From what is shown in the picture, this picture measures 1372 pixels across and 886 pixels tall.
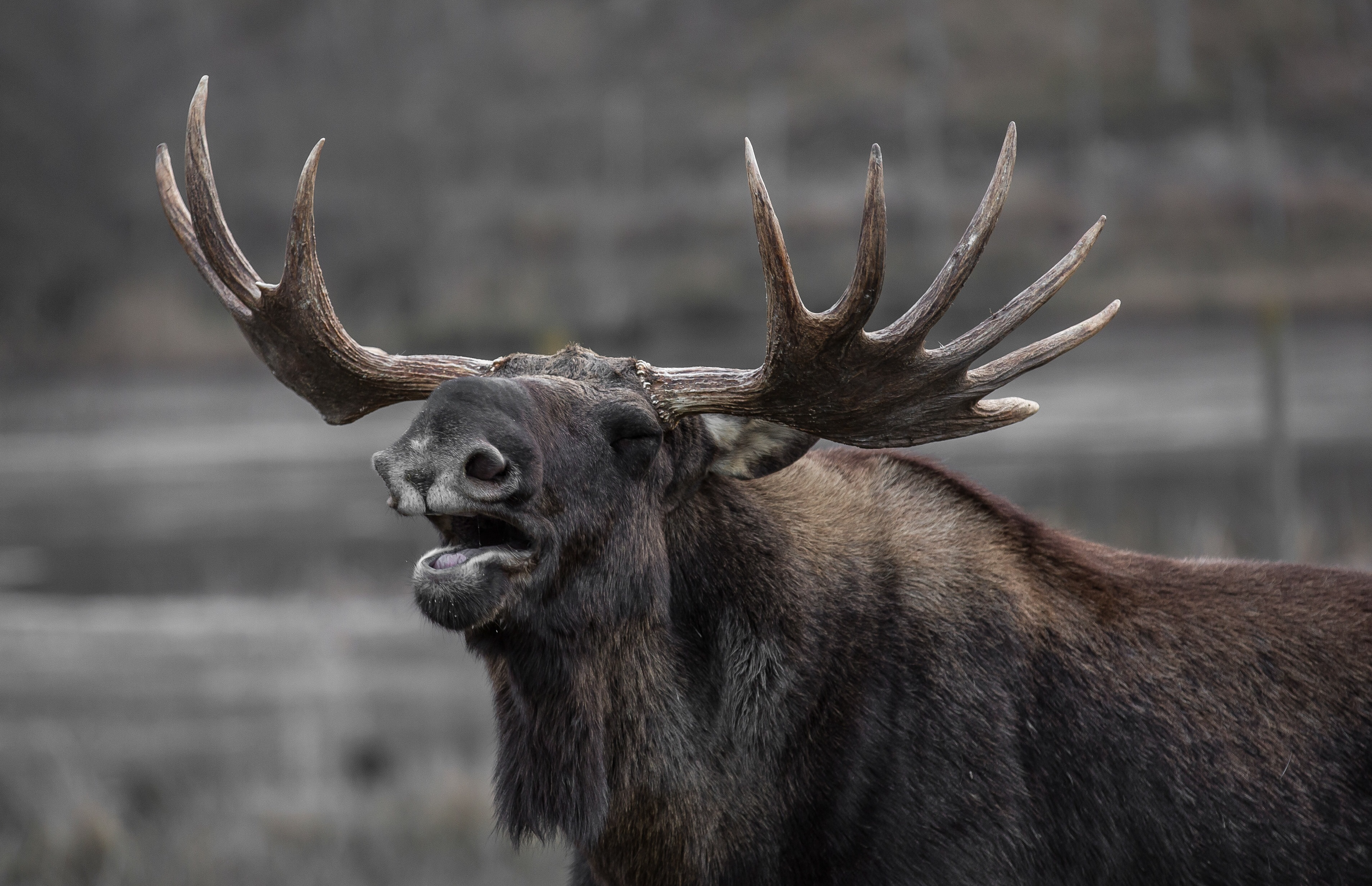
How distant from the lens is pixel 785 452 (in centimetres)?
353

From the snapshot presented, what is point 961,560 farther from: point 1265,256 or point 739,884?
point 1265,256

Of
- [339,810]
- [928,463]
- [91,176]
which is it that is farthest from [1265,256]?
[91,176]

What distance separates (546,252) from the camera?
2450 cm

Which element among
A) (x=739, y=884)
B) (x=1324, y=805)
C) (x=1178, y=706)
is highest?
(x=1178, y=706)

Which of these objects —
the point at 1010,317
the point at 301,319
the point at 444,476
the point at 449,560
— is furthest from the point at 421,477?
the point at 1010,317

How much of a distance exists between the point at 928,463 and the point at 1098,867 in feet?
4.01

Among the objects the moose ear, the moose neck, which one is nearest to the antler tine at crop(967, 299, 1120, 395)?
the moose ear

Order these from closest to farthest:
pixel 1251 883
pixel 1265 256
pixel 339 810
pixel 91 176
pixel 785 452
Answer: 1. pixel 1251 883
2. pixel 785 452
3. pixel 339 810
4. pixel 1265 256
5. pixel 91 176

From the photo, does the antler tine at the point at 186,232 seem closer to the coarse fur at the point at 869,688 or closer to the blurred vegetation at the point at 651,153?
the coarse fur at the point at 869,688

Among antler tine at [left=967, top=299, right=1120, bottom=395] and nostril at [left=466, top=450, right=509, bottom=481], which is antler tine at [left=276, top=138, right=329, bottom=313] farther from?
antler tine at [left=967, top=299, right=1120, bottom=395]

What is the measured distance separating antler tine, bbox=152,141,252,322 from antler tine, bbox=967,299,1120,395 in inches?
87.1

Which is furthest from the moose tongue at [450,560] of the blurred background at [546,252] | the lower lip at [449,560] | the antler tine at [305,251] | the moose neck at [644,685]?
the blurred background at [546,252]

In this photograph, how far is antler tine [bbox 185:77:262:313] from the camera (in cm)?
363

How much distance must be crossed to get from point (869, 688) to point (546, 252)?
72.1 feet
